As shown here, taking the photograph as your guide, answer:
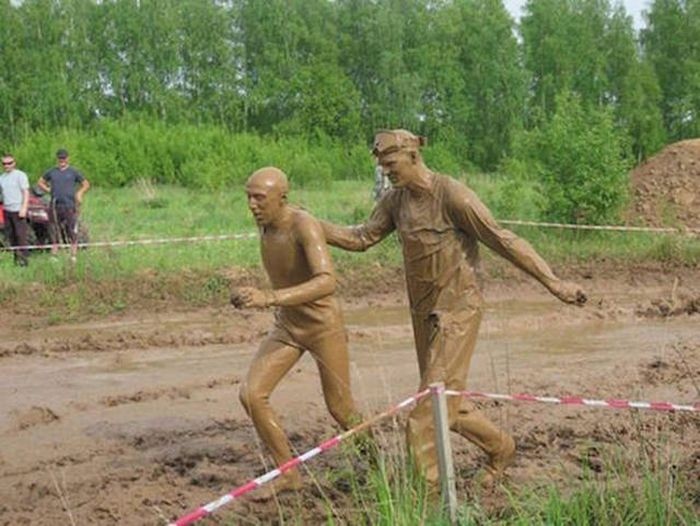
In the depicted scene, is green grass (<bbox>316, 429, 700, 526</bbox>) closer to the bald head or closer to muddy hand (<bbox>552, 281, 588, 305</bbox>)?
muddy hand (<bbox>552, 281, 588, 305</bbox>)

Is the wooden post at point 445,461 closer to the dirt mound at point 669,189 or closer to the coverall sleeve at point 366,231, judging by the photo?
the coverall sleeve at point 366,231

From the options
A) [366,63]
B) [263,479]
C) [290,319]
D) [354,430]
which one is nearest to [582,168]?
[290,319]

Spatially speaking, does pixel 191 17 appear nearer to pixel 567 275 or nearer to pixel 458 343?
pixel 567 275

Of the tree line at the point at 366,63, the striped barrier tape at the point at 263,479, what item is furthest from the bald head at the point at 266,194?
the tree line at the point at 366,63

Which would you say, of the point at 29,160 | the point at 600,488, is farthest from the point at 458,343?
the point at 29,160

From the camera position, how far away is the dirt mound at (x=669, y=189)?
18.8 metres

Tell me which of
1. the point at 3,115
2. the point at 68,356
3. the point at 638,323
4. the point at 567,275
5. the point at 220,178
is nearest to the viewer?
the point at 68,356

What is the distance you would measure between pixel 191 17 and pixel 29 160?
19.5m

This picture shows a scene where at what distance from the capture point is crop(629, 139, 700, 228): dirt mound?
18.8 meters

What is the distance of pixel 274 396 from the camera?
28.9 ft

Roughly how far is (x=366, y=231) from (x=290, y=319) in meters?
0.67

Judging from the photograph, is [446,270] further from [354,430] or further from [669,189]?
[669,189]

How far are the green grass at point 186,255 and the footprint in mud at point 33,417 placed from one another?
4.33 meters

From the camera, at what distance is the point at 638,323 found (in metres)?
12.3
